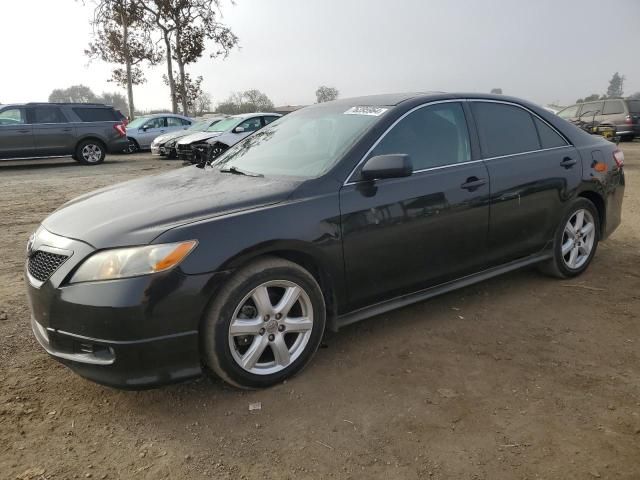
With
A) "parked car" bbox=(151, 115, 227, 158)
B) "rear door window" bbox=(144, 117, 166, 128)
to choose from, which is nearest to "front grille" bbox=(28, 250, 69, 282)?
"parked car" bbox=(151, 115, 227, 158)

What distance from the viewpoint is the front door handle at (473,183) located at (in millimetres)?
3459

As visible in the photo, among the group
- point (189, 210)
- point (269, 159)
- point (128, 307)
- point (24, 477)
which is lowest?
point (24, 477)

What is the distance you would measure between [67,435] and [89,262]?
0.83 meters

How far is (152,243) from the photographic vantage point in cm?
245

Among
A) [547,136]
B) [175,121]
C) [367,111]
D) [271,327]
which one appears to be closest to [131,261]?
[271,327]

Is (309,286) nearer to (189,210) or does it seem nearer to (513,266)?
(189,210)

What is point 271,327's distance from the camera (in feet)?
9.00

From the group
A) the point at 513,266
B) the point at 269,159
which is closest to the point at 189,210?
the point at 269,159

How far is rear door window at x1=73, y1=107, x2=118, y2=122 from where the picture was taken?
14.4 meters

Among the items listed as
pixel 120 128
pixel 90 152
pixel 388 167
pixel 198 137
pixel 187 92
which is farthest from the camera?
pixel 187 92

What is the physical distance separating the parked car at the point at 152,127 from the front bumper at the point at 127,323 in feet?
57.7

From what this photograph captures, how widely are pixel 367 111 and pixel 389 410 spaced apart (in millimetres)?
1926

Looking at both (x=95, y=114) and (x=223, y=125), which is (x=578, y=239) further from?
(x=95, y=114)

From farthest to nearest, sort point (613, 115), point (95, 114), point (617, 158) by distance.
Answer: point (613, 115) → point (95, 114) → point (617, 158)
